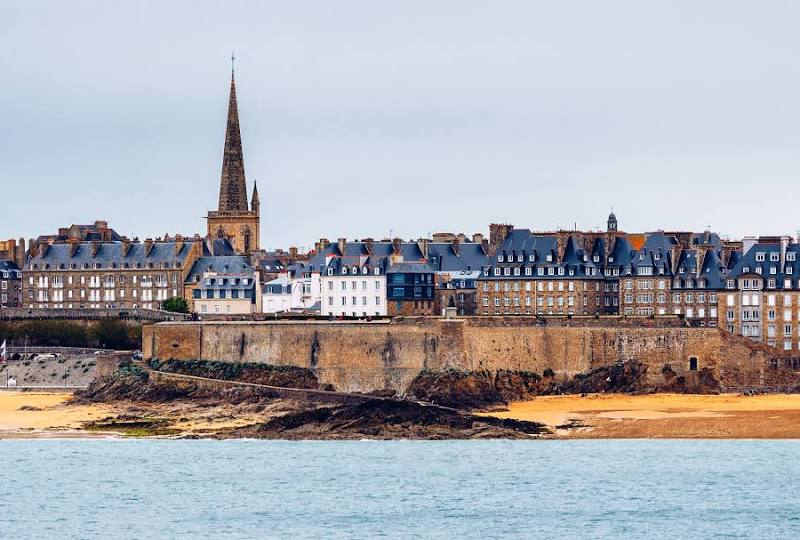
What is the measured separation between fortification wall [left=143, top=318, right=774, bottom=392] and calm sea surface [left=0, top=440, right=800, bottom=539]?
6.30m

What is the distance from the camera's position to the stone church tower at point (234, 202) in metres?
112

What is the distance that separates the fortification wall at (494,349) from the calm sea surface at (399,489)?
6296 millimetres

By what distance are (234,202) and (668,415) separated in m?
49.6

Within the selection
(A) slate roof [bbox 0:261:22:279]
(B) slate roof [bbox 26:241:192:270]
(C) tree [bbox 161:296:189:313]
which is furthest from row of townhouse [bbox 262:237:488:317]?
(A) slate roof [bbox 0:261:22:279]

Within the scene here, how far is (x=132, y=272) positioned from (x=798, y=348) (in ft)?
115

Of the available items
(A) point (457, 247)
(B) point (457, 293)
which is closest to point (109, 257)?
(A) point (457, 247)

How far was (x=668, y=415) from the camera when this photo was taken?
221ft

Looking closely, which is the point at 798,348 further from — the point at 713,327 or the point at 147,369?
the point at 147,369

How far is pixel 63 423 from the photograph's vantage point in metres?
69.0

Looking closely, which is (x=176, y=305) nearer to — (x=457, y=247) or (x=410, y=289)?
(x=457, y=247)

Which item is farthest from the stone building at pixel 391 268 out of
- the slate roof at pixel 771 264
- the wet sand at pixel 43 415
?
the wet sand at pixel 43 415

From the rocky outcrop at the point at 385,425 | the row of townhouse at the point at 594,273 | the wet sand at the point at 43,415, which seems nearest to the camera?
the rocky outcrop at the point at 385,425

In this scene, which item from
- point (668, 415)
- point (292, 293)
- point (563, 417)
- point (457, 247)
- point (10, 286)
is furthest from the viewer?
point (10, 286)

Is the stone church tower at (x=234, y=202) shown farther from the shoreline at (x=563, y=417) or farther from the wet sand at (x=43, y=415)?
the shoreline at (x=563, y=417)
